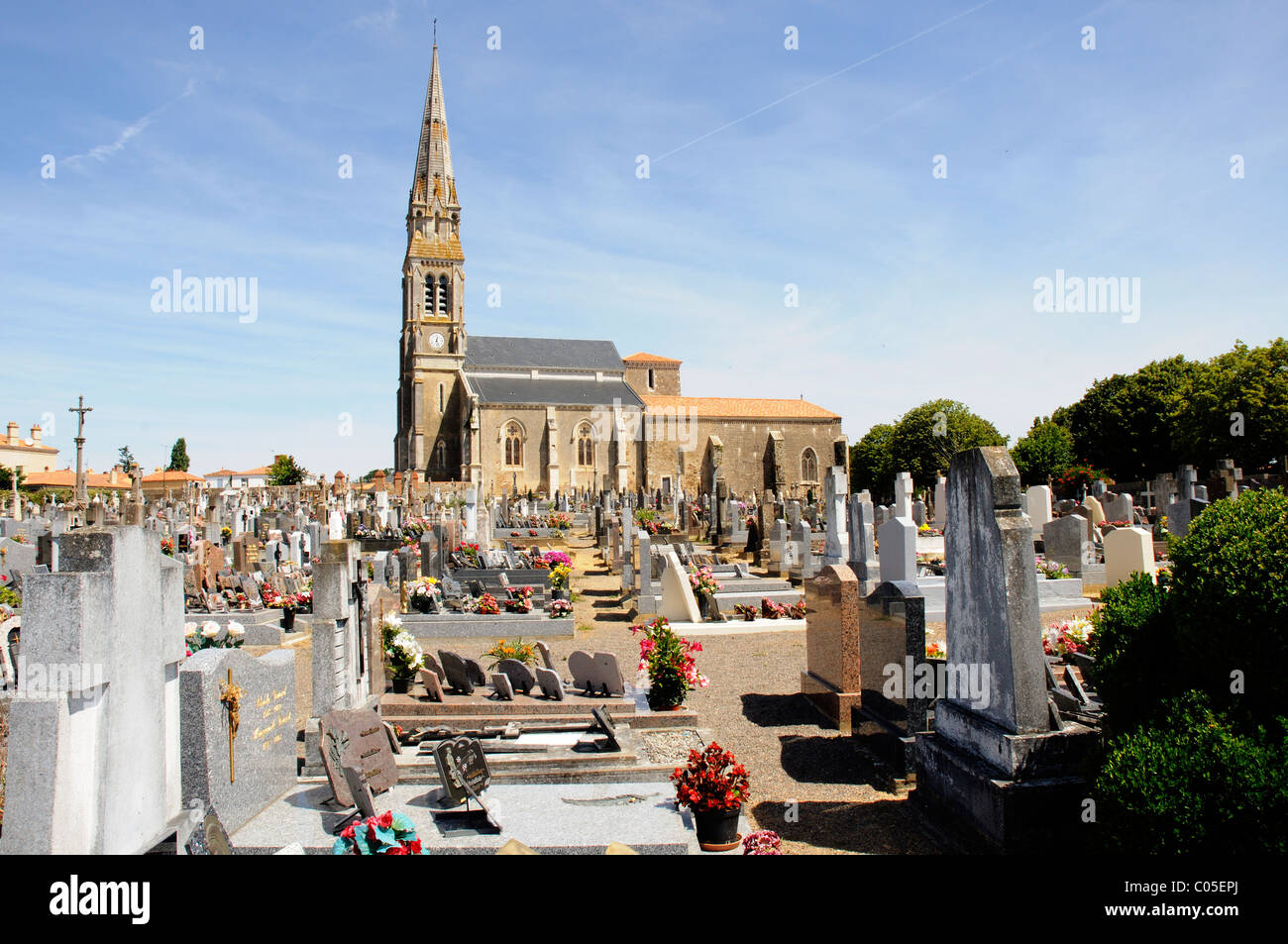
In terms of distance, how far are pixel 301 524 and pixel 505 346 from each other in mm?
35314

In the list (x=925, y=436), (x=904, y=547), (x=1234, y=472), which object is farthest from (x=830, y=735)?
(x=925, y=436)

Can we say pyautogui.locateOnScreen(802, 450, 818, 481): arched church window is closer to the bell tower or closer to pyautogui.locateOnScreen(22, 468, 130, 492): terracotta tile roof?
the bell tower

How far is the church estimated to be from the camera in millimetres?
48594

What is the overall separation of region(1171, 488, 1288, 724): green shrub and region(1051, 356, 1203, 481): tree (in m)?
42.2

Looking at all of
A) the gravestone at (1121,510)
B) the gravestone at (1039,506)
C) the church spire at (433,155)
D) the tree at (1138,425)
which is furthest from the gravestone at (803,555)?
the church spire at (433,155)

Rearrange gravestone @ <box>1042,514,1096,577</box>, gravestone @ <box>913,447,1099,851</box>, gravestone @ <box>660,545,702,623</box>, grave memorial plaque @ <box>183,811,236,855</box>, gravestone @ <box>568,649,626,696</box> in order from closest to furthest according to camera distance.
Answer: grave memorial plaque @ <box>183,811,236,855</box> → gravestone @ <box>913,447,1099,851</box> → gravestone @ <box>568,649,626,696</box> → gravestone @ <box>660,545,702,623</box> → gravestone @ <box>1042,514,1096,577</box>

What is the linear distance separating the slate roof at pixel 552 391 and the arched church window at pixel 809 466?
1132 cm

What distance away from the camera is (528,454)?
4862cm

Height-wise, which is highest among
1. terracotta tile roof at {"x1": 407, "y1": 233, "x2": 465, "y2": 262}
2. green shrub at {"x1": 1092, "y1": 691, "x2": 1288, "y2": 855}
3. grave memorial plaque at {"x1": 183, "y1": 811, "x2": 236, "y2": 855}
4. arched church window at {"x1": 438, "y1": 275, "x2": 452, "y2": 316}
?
terracotta tile roof at {"x1": 407, "y1": 233, "x2": 465, "y2": 262}

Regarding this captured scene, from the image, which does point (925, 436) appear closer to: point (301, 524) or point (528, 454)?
point (528, 454)

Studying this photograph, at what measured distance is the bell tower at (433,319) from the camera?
5044 cm

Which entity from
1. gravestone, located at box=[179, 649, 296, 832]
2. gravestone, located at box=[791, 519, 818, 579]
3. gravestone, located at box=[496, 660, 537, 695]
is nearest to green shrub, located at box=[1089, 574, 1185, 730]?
gravestone, located at box=[496, 660, 537, 695]
